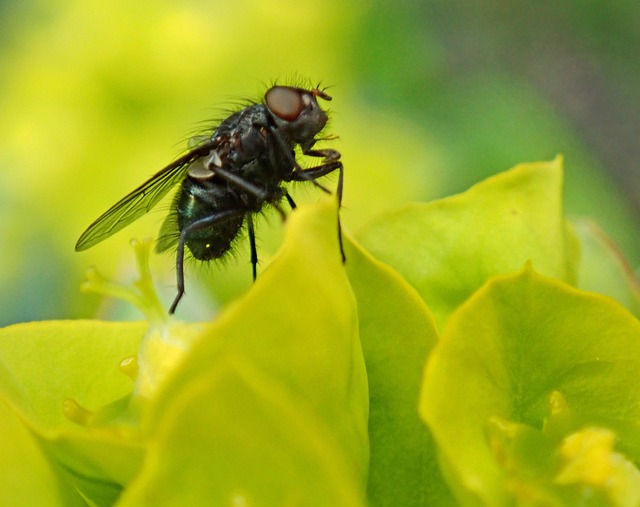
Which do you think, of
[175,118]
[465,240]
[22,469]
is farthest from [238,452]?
[175,118]

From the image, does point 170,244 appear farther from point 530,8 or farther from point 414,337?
point 530,8

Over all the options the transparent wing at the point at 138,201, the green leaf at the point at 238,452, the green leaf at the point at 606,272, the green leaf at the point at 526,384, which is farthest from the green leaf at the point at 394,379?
the transparent wing at the point at 138,201

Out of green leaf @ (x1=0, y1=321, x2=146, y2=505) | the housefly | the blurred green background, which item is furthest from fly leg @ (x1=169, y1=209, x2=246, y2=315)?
the blurred green background

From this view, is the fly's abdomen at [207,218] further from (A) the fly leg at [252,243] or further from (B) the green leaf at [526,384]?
(B) the green leaf at [526,384]

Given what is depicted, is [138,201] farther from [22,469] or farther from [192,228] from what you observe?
[22,469]

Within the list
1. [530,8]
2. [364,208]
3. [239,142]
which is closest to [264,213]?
[239,142]
